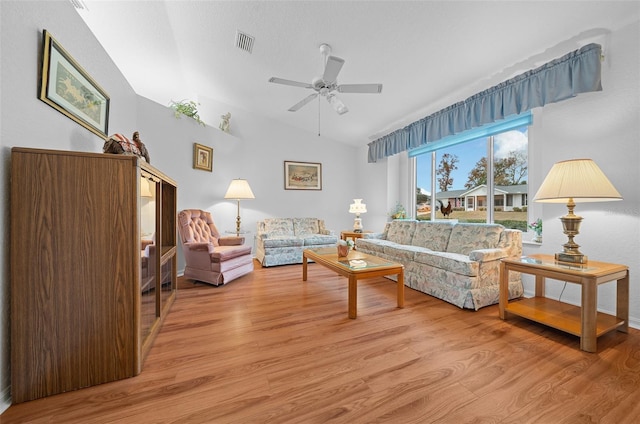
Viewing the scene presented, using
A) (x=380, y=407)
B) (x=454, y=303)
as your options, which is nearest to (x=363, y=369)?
(x=380, y=407)

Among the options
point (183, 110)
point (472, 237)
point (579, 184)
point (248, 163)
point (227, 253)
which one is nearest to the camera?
point (579, 184)

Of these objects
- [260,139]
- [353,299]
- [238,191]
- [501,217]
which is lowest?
[353,299]

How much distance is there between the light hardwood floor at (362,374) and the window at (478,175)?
173 cm

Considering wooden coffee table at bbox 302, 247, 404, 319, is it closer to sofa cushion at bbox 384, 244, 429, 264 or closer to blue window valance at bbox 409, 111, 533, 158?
sofa cushion at bbox 384, 244, 429, 264

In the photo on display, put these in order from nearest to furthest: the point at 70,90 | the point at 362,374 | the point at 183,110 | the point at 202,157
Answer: the point at 362,374, the point at 70,90, the point at 183,110, the point at 202,157

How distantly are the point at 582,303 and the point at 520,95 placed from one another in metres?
2.09

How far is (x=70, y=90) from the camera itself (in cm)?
178

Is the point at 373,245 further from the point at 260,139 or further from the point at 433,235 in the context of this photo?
the point at 260,139

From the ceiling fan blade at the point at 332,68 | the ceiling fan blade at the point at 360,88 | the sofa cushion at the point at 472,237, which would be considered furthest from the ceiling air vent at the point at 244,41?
the sofa cushion at the point at 472,237

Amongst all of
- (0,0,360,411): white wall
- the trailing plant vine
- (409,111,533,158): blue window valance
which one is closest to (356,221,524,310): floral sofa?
(409,111,533,158): blue window valance

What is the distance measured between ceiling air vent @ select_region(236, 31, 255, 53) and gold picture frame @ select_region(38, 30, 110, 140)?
1469 mm

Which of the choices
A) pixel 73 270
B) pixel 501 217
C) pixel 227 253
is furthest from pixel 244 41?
pixel 501 217

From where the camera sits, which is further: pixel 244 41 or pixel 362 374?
pixel 244 41

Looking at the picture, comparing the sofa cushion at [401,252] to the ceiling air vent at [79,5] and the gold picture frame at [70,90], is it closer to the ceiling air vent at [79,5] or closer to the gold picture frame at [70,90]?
the gold picture frame at [70,90]
